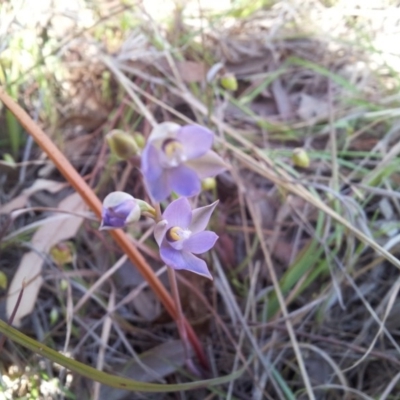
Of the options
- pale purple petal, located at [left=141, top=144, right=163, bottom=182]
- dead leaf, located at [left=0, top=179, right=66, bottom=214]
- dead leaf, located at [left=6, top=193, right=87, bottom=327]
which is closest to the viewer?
pale purple petal, located at [left=141, top=144, right=163, bottom=182]

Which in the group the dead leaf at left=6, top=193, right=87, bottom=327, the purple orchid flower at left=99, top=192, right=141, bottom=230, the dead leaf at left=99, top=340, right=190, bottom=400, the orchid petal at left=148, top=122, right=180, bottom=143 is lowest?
the dead leaf at left=99, top=340, right=190, bottom=400

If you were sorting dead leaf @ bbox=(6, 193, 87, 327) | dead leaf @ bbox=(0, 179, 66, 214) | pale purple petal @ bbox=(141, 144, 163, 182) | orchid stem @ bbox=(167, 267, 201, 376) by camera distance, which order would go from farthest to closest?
dead leaf @ bbox=(0, 179, 66, 214) < dead leaf @ bbox=(6, 193, 87, 327) < orchid stem @ bbox=(167, 267, 201, 376) < pale purple petal @ bbox=(141, 144, 163, 182)

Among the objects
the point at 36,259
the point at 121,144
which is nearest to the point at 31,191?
the point at 36,259

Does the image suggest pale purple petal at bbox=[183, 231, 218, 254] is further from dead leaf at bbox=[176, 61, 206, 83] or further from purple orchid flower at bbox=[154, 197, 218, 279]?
dead leaf at bbox=[176, 61, 206, 83]

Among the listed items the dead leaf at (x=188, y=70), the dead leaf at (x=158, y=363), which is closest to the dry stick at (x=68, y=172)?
the dead leaf at (x=158, y=363)

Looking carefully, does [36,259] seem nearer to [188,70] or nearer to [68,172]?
[68,172]

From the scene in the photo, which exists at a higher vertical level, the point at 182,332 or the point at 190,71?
the point at 190,71

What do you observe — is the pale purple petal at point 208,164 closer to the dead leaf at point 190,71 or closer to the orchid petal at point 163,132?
the orchid petal at point 163,132

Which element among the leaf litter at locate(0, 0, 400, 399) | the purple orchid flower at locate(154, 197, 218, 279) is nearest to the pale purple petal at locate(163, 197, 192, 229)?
the purple orchid flower at locate(154, 197, 218, 279)
